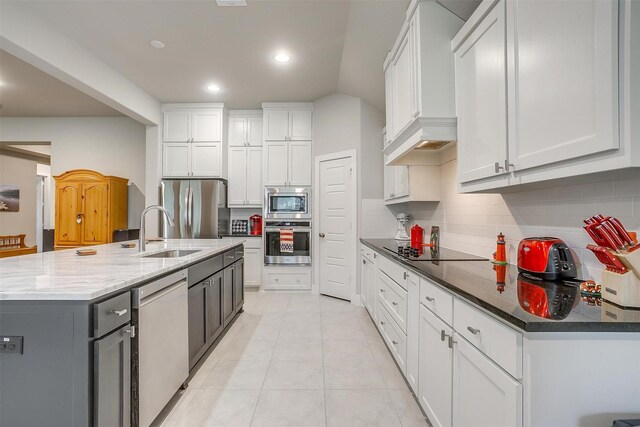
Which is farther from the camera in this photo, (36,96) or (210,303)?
(36,96)

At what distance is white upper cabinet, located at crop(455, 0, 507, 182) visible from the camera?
1.41 meters

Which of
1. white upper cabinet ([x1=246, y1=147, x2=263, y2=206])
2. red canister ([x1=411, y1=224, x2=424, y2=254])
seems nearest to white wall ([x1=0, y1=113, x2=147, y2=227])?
white upper cabinet ([x1=246, y1=147, x2=263, y2=206])

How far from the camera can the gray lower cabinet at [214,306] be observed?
244 cm

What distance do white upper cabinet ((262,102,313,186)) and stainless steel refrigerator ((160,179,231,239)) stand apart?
888mm

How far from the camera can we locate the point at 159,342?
164cm

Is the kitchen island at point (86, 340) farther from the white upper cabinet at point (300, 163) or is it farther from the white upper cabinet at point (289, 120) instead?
the white upper cabinet at point (289, 120)

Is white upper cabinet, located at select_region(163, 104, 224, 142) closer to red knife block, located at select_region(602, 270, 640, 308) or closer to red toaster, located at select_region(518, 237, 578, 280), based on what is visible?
red toaster, located at select_region(518, 237, 578, 280)

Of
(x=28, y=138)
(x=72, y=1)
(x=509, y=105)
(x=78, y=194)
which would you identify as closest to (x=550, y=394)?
(x=509, y=105)

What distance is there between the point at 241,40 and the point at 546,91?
2.86 meters

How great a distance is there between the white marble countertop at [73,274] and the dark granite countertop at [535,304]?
1.52 meters

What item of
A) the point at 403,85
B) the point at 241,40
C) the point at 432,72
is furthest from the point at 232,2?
the point at 432,72

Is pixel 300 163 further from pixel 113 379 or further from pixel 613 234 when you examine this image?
pixel 613 234

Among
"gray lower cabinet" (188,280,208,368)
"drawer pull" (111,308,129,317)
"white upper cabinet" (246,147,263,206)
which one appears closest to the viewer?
"drawer pull" (111,308,129,317)

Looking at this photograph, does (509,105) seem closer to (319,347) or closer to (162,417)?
(319,347)
